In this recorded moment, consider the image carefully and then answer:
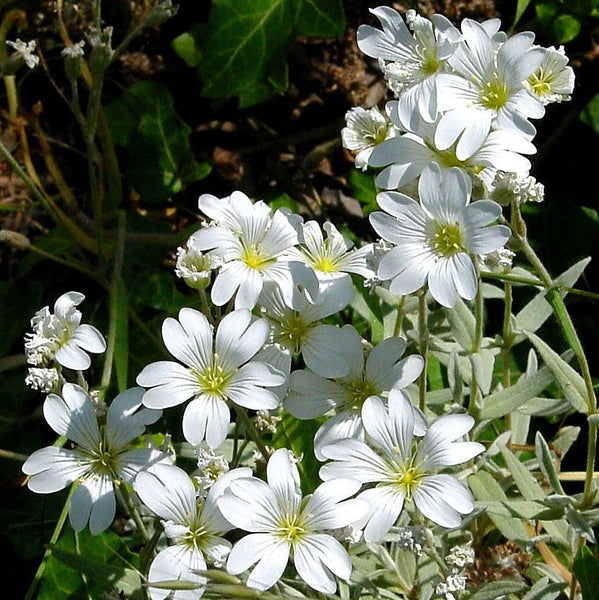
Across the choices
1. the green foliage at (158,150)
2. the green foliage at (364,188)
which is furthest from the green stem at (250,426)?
the green foliage at (158,150)

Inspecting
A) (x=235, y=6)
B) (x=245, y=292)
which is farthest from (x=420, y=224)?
(x=235, y=6)

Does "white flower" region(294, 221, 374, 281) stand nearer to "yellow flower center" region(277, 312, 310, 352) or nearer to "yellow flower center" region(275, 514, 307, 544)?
"yellow flower center" region(277, 312, 310, 352)

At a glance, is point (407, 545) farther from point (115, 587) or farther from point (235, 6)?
point (235, 6)

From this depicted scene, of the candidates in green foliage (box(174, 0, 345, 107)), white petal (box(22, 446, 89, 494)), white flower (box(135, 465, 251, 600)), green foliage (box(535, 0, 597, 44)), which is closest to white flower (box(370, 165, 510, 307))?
white flower (box(135, 465, 251, 600))

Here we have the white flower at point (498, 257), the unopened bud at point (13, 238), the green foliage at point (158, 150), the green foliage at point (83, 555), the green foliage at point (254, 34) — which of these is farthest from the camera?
the green foliage at point (158, 150)

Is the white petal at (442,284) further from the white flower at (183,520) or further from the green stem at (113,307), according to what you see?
the green stem at (113,307)

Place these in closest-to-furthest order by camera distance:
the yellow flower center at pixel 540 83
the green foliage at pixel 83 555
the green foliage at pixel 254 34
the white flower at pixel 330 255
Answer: the yellow flower center at pixel 540 83 < the white flower at pixel 330 255 < the green foliage at pixel 83 555 < the green foliage at pixel 254 34

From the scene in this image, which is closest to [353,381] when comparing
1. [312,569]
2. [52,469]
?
[312,569]

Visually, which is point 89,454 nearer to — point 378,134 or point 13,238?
point 13,238
